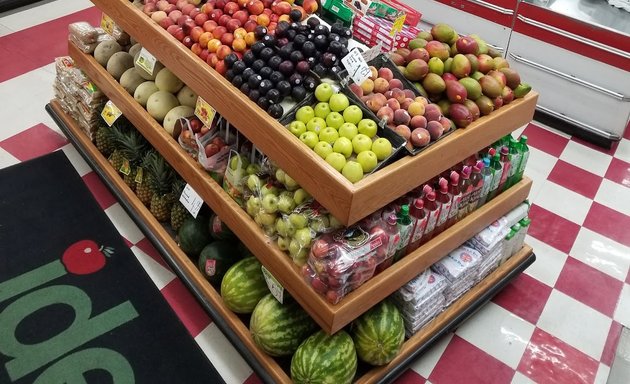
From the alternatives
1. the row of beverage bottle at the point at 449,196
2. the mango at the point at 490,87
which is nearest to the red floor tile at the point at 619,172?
Result: the row of beverage bottle at the point at 449,196

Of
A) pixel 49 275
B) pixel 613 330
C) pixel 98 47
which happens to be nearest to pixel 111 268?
pixel 49 275

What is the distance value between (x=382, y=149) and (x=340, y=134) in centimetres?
16

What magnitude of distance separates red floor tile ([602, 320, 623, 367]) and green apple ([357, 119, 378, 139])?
1.64 m

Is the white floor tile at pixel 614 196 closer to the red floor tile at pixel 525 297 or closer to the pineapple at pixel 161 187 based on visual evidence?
the red floor tile at pixel 525 297

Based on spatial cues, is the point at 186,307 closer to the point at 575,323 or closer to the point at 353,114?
the point at 353,114

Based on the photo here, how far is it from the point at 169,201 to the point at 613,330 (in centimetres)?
232

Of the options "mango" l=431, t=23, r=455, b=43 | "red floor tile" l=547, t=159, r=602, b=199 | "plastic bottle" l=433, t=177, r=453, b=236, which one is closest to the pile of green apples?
"plastic bottle" l=433, t=177, r=453, b=236

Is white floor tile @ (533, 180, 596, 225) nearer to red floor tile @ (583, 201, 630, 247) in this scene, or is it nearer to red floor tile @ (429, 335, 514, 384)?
red floor tile @ (583, 201, 630, 247)

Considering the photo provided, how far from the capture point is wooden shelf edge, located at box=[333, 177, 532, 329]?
1.92 metres

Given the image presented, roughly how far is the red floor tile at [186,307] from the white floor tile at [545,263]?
5.66 ft

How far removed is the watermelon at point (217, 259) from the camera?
2463mm

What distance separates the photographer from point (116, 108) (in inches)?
114

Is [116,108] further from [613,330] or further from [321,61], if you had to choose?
[613,330]

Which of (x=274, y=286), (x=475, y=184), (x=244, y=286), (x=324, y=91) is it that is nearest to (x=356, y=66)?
(x=324, y=91)
